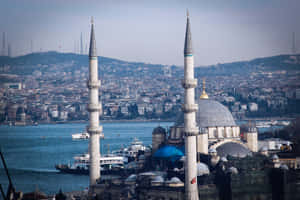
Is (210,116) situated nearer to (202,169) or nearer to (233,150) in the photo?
(233,150)

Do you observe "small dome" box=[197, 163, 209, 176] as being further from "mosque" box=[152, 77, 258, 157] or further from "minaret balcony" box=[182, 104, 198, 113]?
"minaret balcony" box=[182, 104, 198, 113]

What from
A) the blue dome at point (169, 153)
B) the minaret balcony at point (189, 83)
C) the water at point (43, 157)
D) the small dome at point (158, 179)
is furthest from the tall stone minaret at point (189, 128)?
the water at point (43, 157)

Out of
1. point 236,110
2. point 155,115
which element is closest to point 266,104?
point 236,110

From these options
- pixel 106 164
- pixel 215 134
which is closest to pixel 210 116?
pixel 215 134

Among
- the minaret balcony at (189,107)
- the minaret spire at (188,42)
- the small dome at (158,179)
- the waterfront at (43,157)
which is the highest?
the minaret spire at (188,42)

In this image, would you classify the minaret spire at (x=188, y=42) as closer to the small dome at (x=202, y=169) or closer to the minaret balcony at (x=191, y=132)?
the minaret balcony at (x=191, y=132)

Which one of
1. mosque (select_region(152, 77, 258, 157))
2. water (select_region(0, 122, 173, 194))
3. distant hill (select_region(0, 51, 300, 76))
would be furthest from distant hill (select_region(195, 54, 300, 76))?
mosque (select_region(152, 77, 258, 157))

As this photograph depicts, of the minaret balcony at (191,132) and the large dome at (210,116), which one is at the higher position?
the large dome at (210,116)
